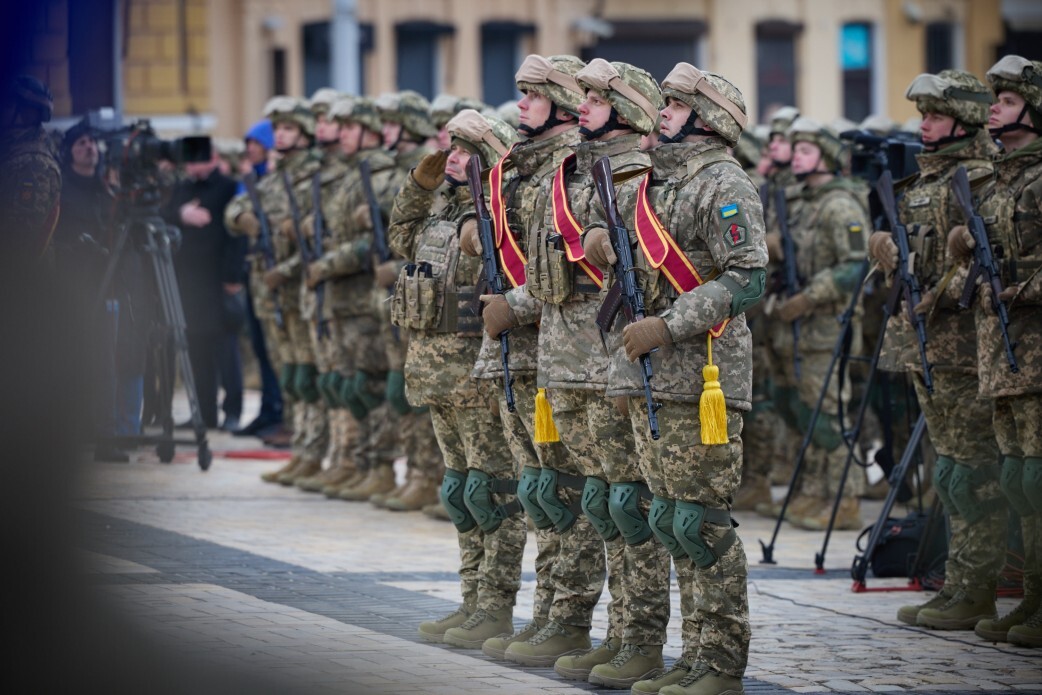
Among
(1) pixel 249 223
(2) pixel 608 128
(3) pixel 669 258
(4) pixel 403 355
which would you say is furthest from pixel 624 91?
(1) pixel 249 223

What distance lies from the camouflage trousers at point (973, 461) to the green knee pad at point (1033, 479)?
525mm

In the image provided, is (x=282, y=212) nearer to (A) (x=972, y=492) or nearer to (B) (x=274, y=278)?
(B) (x=274, y=278)

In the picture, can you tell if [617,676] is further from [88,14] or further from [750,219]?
[88,14]

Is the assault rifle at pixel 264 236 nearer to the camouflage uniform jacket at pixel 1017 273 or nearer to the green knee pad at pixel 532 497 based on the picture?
the green knee pad at pixel 532 497

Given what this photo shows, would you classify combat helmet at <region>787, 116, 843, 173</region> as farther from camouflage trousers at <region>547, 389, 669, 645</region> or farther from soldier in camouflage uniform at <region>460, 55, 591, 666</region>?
camouflage trousers at <region>547, 389, 669, 645</region>

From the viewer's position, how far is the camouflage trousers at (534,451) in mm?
7648

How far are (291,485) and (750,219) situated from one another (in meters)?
7.90

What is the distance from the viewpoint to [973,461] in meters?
8.41

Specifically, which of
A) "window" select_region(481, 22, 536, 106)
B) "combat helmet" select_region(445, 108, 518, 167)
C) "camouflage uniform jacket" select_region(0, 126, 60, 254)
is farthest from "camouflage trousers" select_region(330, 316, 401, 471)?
"window" select_region(481, 22, 536, 106)

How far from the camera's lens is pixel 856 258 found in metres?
11.8

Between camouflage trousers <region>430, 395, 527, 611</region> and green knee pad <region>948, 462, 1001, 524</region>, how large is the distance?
1.86 m

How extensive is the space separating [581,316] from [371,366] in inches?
235

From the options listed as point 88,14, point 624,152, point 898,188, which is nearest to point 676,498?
point 624,152

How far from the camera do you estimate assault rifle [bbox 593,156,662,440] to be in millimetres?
6637
